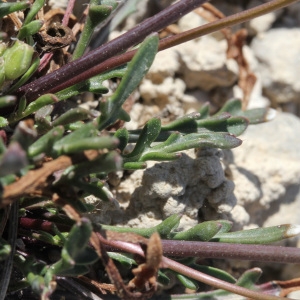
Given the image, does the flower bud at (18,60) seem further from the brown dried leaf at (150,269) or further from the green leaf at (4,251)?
the brown dried leaf at (150,269)

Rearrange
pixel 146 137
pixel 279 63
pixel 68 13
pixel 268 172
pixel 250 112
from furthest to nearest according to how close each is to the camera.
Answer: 1. pixel 279 63
2. pixel 268 172
3. pixel 250 112
4. pixel 68 13
5. pixel 146 137

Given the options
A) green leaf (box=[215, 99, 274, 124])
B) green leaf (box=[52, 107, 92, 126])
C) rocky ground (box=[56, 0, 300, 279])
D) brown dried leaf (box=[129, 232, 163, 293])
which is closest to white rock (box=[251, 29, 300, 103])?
rocky ground (box=[56, 0, 300, 279])

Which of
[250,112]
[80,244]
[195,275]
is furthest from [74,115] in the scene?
[250,112]

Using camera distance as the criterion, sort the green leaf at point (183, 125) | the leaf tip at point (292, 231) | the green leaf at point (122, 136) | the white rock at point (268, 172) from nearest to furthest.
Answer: the green leaf at point (122, 136) → the leaf tip at point (292, 231) → the green leaf at point (183, 125) → the white rock at point (268, 172)

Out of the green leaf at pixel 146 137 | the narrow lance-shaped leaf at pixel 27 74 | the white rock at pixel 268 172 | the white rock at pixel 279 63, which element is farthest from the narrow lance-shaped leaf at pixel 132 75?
the white rock at pixel 279 63

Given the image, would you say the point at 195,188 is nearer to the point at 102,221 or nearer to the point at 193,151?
the point at 193,151

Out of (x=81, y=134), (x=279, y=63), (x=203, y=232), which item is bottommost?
(x=279, y=63)

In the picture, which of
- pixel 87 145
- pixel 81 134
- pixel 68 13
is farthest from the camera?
pixel 68 13

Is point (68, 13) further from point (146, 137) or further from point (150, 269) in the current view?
point (150, 269)
